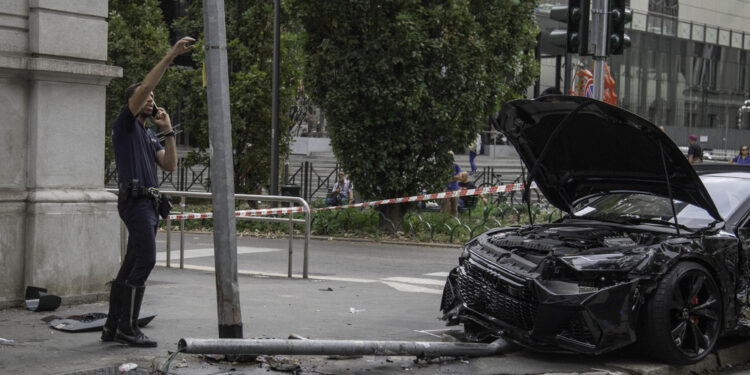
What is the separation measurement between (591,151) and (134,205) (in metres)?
3.55

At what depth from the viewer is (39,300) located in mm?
7914

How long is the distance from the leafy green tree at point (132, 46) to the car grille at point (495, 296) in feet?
64.4

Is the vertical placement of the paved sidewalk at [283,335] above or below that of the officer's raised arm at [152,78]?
below

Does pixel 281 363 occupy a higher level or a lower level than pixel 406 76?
lower

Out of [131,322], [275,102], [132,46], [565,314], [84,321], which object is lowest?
[84,321]

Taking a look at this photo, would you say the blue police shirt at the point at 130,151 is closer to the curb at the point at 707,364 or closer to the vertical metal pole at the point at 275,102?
the curb at the point at 707,364

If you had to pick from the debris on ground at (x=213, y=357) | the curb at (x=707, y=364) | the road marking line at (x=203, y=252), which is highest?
the debris on ground at (x=213, y=357)

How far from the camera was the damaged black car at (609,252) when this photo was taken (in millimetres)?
6270

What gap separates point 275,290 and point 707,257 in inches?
190

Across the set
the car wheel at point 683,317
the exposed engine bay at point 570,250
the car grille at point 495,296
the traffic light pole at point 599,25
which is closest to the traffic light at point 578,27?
the traffic light pole at point 599,25

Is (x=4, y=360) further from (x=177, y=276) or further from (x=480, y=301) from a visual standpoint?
(x=177, y=276)

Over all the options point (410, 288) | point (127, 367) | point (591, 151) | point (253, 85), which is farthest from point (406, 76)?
point (127, 367)

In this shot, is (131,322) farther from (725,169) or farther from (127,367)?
(725,169)

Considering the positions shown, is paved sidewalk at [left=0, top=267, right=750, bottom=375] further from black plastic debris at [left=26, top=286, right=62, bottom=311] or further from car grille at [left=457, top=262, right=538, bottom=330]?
car grille at [left=457, top=262, right=538, bottom=330]
